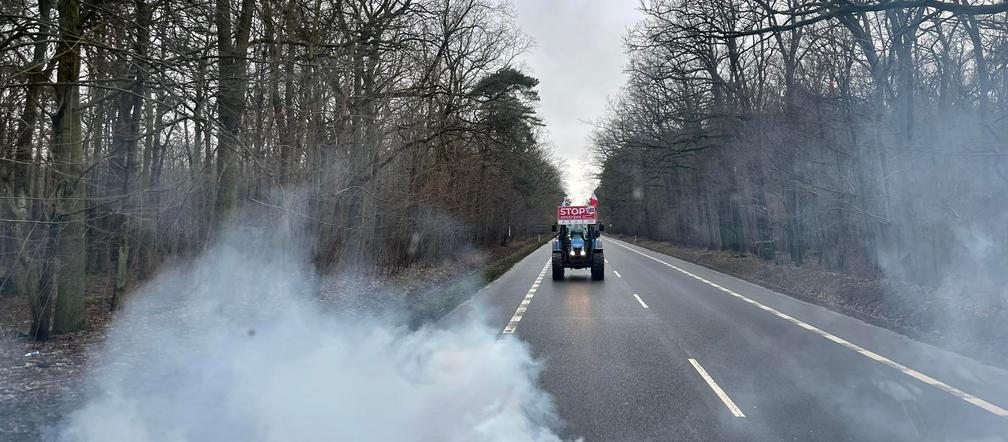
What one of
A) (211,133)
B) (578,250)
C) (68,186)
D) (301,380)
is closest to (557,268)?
(578,250)

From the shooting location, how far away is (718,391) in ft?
21.2

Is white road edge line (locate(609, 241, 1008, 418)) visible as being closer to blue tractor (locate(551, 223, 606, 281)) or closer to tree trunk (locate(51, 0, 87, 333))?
blue tractor (locate(551, 223, 606, 281))

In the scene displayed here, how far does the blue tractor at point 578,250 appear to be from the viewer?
20.8 m

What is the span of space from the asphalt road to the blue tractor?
730cm

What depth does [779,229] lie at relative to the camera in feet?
88.7

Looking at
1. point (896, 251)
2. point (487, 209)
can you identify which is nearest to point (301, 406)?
point (896, 251)

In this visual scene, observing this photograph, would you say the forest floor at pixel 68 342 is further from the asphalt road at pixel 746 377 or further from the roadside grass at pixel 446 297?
the asphalt road at pixel 746 377

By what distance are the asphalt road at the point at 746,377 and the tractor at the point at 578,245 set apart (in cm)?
Result: 733

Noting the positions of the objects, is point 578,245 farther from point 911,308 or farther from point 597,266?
point 911,308

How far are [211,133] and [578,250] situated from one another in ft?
45.5

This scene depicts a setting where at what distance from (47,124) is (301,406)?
892cm

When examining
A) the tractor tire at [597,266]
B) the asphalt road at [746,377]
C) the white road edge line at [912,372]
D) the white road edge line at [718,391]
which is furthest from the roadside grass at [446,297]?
the white road edge line at [912,372]

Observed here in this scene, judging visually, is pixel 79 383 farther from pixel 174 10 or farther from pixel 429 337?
pixel 174 10

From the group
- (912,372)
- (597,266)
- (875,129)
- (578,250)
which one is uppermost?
(875,129)
